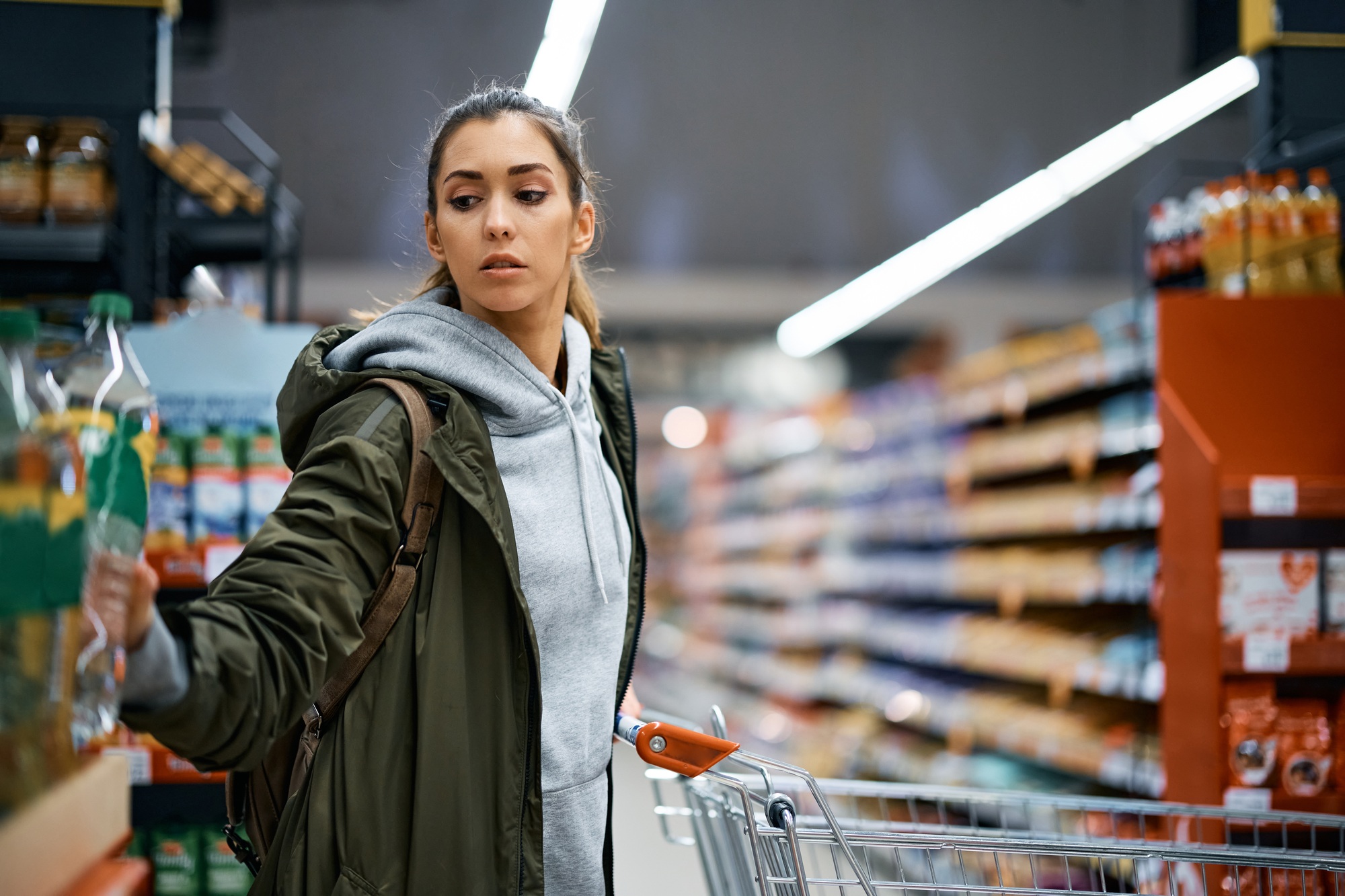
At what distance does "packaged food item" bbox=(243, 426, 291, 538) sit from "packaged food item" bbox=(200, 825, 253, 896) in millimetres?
743

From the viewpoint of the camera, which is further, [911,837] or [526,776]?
[911,837]

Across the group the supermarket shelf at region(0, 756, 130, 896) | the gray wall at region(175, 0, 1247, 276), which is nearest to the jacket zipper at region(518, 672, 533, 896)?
the supermarket shelf at region(0, 756, 130, 896)

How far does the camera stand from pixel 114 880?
55.2 inches

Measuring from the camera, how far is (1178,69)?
6742 mm

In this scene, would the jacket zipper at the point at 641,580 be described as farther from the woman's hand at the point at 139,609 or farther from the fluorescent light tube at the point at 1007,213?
the fluorescent light tube at the point at 1007,213

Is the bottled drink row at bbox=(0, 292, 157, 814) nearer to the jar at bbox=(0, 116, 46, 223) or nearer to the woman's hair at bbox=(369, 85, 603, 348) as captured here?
the woman's hair at bbox=(369, 85, 603, 348)

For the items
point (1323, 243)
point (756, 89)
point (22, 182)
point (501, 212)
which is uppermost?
point (756, 89)

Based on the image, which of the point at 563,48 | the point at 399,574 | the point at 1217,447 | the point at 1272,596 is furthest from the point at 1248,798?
the point at 563,48

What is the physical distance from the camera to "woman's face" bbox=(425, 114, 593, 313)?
1.42 meters

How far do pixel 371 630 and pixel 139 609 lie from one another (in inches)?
17.7

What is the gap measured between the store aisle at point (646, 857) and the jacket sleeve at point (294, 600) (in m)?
2.53

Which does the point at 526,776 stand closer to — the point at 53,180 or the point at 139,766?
the point at 139,766

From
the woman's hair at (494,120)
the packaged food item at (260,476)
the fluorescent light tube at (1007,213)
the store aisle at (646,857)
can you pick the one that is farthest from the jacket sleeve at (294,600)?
the fluorescent light tube at (1007,213)

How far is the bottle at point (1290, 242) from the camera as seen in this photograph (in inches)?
116
